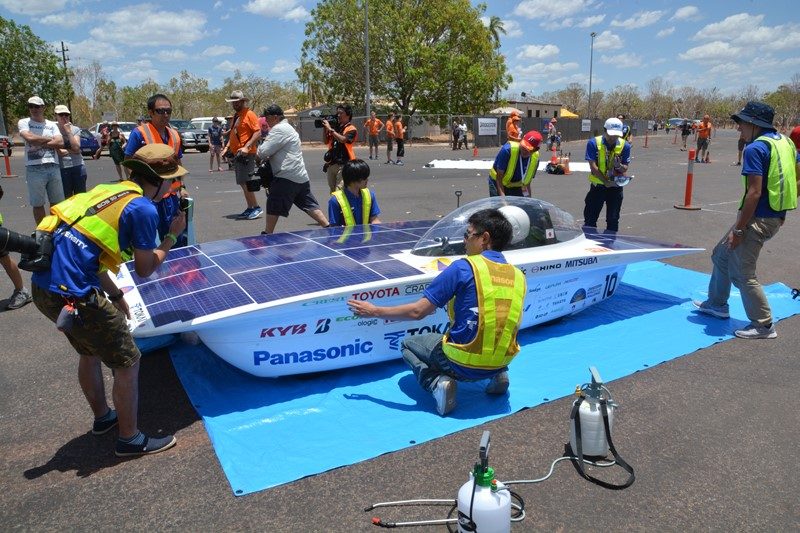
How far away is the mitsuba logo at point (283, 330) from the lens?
11.6ft

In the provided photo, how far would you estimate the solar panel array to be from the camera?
11.4 feet

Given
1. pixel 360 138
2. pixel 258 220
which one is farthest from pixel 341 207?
pixel 360 138

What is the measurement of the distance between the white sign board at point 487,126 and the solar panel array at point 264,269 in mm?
29105

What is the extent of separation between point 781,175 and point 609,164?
2.31 meters

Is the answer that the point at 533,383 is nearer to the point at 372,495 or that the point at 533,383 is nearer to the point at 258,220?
the point at 372,495

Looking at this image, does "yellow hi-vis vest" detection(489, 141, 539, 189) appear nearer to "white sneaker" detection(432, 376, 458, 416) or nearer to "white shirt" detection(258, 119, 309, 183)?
"white shirt" detection(258, 119, 309, 183)

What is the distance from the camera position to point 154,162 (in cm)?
298

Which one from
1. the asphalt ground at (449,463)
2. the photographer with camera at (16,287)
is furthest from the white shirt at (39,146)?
the asphalt ground at (449,463)

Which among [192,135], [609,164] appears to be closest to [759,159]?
[609,164]

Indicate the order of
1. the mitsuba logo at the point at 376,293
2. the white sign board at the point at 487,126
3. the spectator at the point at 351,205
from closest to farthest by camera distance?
1. the mitsuba logo at the point at 376,293
2. the spectator at the point at 351,205
3. the white sign board at the point at 487,126

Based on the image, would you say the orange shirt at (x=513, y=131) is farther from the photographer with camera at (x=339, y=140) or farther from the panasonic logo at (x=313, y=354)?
the panasonic logo at (x=313, y=354)

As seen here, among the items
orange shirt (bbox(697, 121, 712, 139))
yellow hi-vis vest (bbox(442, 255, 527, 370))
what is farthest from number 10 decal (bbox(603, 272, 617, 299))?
orange shirt (bbox(697, 121, 712, 139))

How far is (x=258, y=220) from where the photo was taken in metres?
9.74

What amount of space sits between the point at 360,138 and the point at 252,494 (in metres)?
37.0
